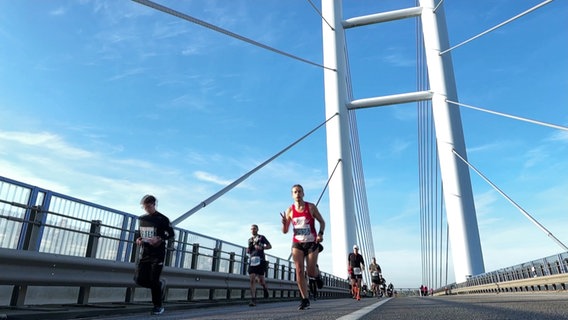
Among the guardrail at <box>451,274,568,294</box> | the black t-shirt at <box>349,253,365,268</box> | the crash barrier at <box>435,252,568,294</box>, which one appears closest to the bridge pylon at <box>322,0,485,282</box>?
the crash barrier at <box>435,252,568,294</box>

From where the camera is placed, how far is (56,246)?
6223 millimetres

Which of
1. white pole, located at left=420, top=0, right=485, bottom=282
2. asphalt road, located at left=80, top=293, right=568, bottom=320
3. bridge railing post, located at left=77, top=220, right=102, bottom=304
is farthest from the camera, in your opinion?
white pole, located at left=420, top=0, right=485, bottom=282

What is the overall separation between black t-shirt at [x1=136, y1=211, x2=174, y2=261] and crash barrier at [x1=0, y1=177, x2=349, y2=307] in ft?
2.07

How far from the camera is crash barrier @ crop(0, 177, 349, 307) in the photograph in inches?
186

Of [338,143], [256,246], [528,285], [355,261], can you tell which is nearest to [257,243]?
[256,246]

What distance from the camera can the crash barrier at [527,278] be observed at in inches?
396

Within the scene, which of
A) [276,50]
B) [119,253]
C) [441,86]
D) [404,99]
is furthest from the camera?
[404,99]

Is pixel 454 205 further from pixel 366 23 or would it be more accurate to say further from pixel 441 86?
pixel 366 23

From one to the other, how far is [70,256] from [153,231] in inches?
35.9

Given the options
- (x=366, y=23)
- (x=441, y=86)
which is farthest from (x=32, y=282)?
(x=366, y=23)

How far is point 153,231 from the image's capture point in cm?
542

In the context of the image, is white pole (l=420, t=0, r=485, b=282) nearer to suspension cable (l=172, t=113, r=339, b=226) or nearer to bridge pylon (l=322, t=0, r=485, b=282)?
bridge pylon (l=322, t=0, r=485, b=282)

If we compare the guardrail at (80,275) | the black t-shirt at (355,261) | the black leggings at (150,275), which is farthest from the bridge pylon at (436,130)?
the black leggings at (150,275)

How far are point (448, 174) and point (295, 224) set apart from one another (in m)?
13.1
